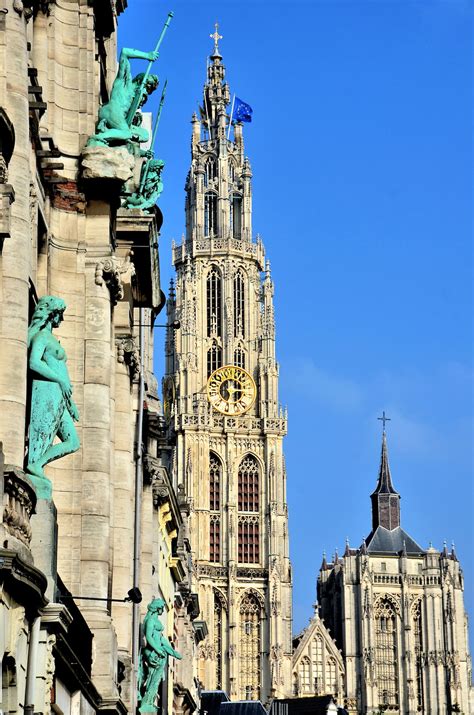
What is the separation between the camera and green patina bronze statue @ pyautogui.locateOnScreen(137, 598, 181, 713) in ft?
101

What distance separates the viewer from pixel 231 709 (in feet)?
337

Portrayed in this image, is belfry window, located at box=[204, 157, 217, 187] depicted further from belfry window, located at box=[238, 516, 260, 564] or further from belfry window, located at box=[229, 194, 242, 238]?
belfry window, located at box=[238, 516, 260, 564]

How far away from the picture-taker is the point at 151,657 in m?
31.2

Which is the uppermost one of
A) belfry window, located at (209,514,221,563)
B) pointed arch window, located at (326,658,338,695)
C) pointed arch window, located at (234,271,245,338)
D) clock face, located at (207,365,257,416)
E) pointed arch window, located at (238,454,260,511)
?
pointed arch window, located at (234,271,245,338)

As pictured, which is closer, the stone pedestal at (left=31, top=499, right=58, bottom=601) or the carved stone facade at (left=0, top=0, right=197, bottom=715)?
the carved stone facade at (left=0, top=0, right=197, bottom=715)

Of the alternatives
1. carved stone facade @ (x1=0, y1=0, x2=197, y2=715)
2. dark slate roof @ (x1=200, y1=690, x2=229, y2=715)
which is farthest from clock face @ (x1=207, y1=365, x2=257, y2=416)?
carved stone facade @ (x1=0, y1=0, x2=197, y2=715)

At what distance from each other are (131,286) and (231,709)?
78858 mm

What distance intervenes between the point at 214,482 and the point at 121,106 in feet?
380

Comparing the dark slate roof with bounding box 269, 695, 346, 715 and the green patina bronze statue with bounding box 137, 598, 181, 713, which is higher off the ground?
the dark slate roof with bounding box 269, 695, 346, 715

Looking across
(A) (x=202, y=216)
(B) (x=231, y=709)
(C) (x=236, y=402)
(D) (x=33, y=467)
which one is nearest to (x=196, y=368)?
(C) (x=236, y=402)

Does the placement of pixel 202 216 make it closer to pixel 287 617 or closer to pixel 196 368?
pixel 196 368

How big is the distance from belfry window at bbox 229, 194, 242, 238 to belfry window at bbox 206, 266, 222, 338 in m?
5.18

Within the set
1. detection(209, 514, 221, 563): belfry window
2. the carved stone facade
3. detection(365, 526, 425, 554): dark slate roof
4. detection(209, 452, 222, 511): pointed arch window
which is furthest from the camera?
detection(365, 526, 425, 554): dark slate roof

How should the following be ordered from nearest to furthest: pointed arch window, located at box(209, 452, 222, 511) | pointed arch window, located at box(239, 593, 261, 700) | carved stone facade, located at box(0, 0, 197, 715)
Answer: carved stone facade, located at box(0, 0, 197, 715) → pointed arch window, located at box(239, 593, 261, 700) → pointed arch window, located at box(209, 452, 222, 511)
